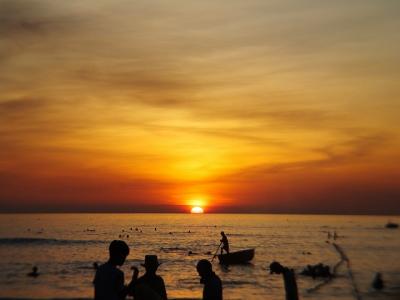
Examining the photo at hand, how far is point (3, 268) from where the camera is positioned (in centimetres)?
4906

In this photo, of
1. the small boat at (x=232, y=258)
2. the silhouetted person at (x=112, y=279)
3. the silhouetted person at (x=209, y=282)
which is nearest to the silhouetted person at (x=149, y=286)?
the silhouetted person at (x=112, y=279)

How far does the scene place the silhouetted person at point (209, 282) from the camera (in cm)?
776

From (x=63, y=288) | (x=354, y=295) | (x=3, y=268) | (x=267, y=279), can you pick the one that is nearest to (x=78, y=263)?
(x=3, y=268)

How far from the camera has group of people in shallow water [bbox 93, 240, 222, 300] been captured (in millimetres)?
6227

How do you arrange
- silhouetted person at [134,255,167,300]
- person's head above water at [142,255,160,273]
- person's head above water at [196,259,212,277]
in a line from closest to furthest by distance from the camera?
silhouetted person at [134,255,167,300] → person's head above water at [142,255,160,273] → person's head above water at [196,259,212,277]

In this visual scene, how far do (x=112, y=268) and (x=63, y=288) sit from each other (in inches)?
1186

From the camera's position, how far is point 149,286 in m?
7.19

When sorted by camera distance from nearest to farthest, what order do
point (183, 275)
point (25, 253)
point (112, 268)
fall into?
point (112, 268)
point (183, 275)
point (25, 253)

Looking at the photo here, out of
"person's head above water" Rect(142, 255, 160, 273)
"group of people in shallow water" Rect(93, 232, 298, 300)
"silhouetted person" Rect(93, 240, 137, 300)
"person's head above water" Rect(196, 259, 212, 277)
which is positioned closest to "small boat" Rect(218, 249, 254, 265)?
"group of people in shallow water" Rect(93, 232, 298, 300)

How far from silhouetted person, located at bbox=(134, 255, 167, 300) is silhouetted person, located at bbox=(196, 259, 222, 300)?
26.6 inches

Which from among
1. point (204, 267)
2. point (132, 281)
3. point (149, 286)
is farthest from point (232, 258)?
point (132, 281)

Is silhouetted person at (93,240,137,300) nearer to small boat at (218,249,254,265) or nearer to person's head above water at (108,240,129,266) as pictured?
person's head above water at (108,240,129,266)

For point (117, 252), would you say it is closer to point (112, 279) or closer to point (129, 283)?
point (112, 279)

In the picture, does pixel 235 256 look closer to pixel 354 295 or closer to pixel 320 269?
pixel 320 269
